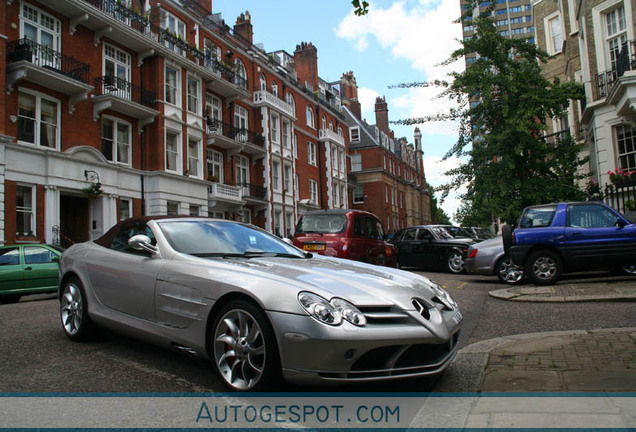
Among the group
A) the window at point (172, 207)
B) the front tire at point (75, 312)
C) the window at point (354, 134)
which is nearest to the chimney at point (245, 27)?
the window at point (172, 207)

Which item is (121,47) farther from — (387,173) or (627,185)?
(387,173)

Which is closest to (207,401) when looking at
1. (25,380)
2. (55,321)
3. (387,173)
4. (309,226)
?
(25,380)

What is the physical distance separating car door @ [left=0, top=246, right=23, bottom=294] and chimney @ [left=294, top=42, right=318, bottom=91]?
37006 mm

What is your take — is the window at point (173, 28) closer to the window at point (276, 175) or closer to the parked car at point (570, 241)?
the window at point (276, 175)

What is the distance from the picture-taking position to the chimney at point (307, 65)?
46188 millimetres

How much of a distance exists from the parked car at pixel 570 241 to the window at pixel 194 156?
63.5ft

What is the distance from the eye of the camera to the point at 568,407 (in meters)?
2.97

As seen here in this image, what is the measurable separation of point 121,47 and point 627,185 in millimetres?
21359

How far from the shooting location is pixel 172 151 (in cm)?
2475

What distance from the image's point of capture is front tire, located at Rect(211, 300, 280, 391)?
128 inches

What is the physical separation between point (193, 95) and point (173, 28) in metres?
3.66

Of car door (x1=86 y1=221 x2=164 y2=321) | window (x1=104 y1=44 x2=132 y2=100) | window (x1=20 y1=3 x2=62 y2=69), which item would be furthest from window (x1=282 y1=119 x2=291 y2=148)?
car door (x1=86 y1=221 x2=164 y2=321)

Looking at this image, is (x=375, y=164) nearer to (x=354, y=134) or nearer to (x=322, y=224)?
(x=354, y=134)

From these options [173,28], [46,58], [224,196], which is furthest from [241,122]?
[46,58]
